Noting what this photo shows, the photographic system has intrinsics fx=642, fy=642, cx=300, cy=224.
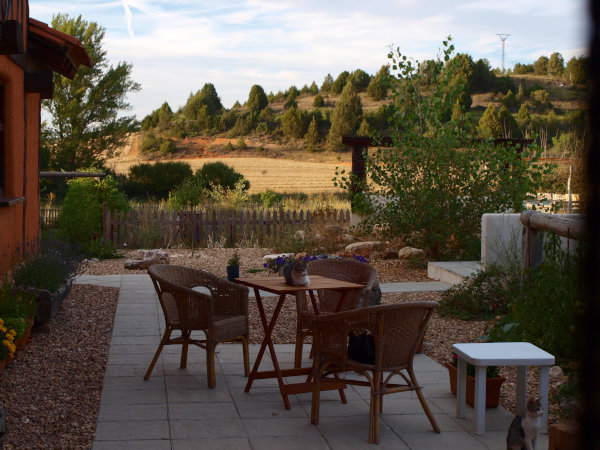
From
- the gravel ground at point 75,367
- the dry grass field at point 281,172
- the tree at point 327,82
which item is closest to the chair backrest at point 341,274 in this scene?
the gravel ground at point 75,367

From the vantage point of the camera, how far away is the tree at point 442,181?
34.6ft

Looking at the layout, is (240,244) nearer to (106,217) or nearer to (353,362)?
(106,217)

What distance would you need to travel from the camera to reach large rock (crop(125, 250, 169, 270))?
1143 centimetres

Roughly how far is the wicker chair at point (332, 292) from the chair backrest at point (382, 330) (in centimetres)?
90

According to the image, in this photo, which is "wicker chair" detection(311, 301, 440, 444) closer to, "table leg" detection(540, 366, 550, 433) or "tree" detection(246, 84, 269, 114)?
"table leg" detection(540, 366, 550, 433)

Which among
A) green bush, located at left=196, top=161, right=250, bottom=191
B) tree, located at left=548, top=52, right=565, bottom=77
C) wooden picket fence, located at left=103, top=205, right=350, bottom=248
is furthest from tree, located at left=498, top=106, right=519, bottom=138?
tree, located at left=548, top=52, right=565, bottom=77

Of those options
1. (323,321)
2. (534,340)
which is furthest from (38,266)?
(534,340)

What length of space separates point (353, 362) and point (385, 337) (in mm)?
265

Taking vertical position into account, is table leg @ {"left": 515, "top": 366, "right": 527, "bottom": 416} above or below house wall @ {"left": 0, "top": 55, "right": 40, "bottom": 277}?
below

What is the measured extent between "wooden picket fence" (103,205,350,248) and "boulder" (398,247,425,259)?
9.95ft

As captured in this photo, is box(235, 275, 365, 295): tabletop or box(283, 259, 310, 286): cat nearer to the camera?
box(235, 275, 365, 295): tabletop

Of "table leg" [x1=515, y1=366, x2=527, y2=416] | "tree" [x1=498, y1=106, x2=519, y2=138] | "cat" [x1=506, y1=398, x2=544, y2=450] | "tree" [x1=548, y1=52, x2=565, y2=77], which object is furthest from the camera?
"tree" [x1=498, y1=106, x2=519, y2=138]

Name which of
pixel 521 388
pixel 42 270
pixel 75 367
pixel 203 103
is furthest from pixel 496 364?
pixel 203 103

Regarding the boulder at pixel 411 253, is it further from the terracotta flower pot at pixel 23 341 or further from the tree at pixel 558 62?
the tree at pixel 558 62
